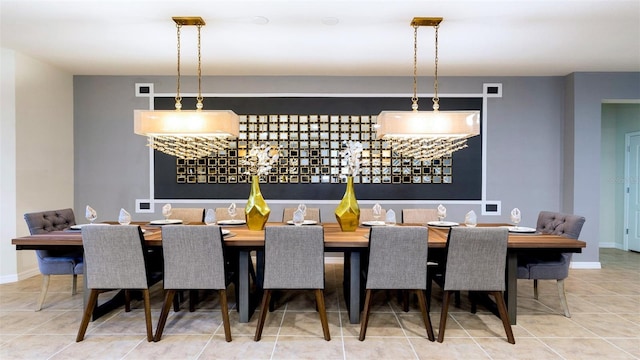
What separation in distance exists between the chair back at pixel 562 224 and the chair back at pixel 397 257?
1599 millimetres

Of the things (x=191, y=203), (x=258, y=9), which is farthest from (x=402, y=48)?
(x=191, y=203)

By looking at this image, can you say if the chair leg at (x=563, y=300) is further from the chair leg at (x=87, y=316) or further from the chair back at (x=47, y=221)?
the chair back at (x=47, y=221)

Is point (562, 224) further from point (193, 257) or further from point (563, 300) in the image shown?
point (193, 257)

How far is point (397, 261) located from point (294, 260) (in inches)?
28.6

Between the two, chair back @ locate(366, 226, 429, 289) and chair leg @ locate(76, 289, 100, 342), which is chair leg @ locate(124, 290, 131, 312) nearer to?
chair leg @ locate(76, 289, 100, 342)

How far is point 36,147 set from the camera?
13.6ft

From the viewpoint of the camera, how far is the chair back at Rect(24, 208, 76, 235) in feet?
10.1

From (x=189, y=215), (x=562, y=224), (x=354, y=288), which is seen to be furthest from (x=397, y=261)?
(x=189, y=215)

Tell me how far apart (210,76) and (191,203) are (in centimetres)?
175

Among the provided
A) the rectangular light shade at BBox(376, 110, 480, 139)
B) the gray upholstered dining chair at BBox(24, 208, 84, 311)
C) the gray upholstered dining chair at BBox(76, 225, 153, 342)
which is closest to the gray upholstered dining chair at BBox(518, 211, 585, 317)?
the rectangular light shade at BBox(376, 110, 480, 139)

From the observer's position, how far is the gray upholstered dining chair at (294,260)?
2402mm

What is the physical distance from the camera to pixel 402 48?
12.1 ft

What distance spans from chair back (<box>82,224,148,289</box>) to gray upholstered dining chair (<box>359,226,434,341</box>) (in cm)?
162

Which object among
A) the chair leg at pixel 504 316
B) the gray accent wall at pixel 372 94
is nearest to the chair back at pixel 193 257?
the chair leg at pixel 504 316
